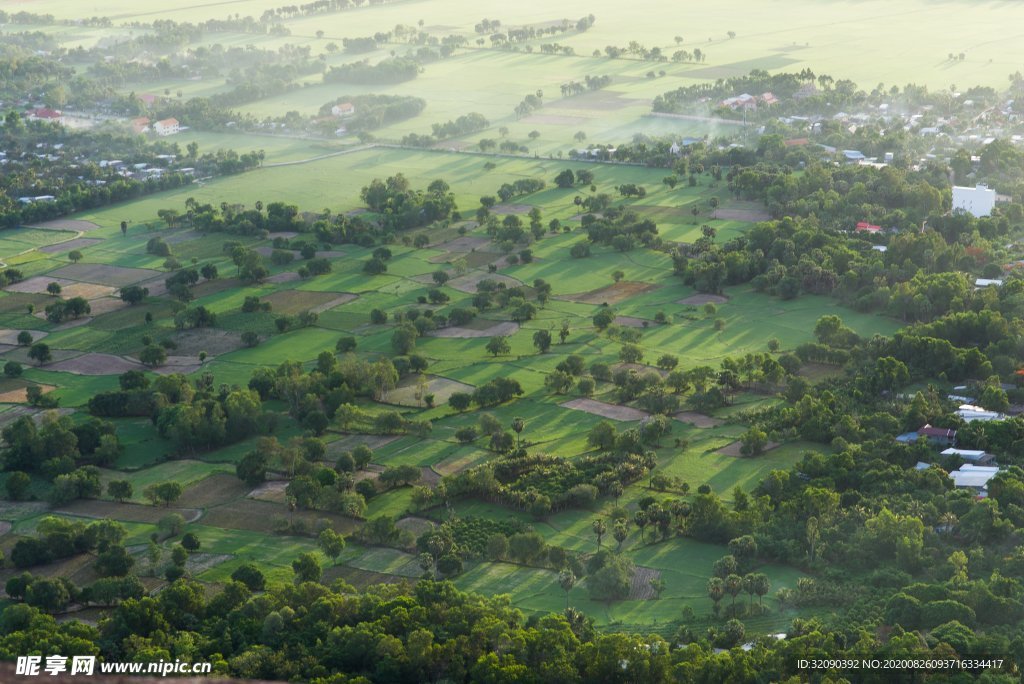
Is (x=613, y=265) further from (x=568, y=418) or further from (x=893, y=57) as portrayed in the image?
(x=893, y=57)

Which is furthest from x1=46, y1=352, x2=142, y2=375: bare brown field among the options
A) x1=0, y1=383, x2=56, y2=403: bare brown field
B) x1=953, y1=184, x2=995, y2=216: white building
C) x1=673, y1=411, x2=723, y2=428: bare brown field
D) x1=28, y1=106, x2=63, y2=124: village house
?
x1=28, y1=106, x2=63, y2=124: village house

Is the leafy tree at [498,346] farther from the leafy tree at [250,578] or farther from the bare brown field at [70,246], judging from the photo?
the bare brown field at [70,246]

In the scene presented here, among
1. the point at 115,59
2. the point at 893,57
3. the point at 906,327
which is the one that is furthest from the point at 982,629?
the point at 115,59

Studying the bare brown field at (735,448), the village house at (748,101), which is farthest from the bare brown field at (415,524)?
the village house at (748,101)

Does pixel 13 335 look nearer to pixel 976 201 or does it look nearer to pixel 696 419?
pixel 696 419

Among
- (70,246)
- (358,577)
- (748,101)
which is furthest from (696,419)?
(748,101)
